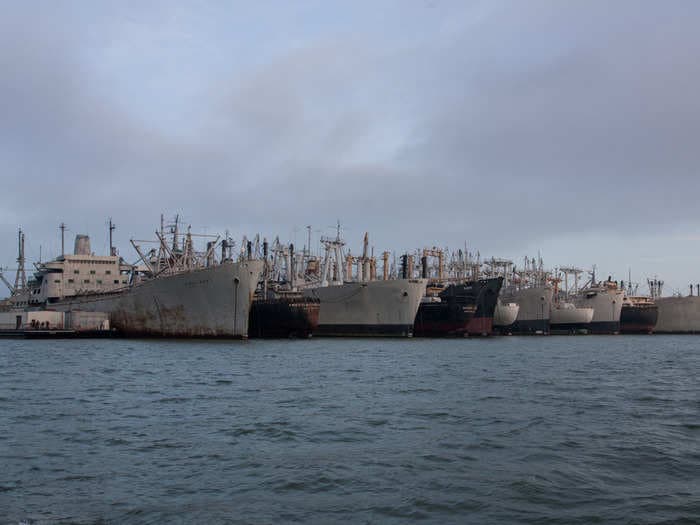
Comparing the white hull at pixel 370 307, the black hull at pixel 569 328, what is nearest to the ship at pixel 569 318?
the black hull at pixel 569 328

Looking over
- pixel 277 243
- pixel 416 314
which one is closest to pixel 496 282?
pixel 416 314

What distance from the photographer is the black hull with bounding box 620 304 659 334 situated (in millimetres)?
103188

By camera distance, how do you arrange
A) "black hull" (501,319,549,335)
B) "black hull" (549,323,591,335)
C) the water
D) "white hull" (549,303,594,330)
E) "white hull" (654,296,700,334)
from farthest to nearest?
"white hull" (654,296,700,334)
"black hull" (549,323,591,335)
"white hull" (549,303,594,330)
"black hull" (501,319,549,335)
the water

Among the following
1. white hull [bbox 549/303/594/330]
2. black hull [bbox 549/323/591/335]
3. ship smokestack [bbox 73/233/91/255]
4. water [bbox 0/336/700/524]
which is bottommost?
water [bbox 0/336/700/524]

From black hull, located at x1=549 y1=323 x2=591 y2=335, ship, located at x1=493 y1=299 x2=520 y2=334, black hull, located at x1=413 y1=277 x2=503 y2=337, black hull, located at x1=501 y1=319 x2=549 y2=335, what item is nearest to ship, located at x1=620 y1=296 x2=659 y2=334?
black hull, located at x1=549 y1=323 x2=591 y2=335

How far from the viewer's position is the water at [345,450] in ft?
31.8

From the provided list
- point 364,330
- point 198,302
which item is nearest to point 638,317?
point 364,330

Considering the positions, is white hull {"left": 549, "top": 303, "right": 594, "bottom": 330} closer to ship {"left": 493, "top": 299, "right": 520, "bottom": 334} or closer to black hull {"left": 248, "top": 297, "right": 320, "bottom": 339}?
ship {"left": 493, "top": 299, "right": 520, "bottom": 334}

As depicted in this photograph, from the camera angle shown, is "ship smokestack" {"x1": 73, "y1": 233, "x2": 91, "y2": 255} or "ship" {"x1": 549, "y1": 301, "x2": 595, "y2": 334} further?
"ship" {"x1": 549, "y1": 301, "x2": 595, "y2": 334}

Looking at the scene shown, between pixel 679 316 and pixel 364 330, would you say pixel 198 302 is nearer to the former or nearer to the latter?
pixel 364 330

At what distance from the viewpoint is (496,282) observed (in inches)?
2985

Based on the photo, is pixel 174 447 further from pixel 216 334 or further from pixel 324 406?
pixel 216 334

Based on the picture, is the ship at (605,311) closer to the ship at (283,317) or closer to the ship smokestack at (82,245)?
the ship at (283,317)

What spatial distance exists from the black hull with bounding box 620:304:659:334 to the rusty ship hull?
7247 centimetres
